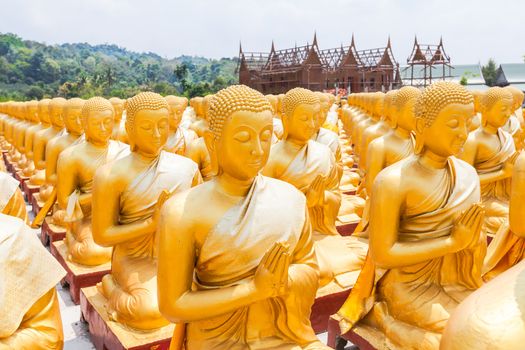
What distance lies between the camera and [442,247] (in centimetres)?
284

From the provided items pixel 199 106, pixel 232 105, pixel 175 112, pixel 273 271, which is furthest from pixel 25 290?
pixel 199 106

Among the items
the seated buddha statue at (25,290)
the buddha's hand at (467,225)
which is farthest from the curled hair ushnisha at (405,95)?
the seated buddha statue at (25,290)

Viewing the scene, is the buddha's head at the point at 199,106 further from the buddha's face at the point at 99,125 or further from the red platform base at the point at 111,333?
the red platform base at the point at 111,333

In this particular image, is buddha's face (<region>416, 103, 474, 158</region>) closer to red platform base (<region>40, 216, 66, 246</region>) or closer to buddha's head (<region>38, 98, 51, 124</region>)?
red platform base (<region>40, 216, 66, 246</region>)

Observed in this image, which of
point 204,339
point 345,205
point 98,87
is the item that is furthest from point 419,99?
point 98,87

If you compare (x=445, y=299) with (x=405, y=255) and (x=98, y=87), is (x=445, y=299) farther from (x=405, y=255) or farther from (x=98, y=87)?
(x=98, y=87)

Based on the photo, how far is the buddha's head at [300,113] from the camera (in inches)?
→ 164

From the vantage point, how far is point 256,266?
2.25 metres

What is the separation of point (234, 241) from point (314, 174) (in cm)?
226

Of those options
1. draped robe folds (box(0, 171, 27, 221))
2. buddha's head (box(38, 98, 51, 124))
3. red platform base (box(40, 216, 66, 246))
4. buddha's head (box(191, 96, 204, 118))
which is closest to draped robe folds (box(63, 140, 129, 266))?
red platform base (box(40, 216, 66, 246))

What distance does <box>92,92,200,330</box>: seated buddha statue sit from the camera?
3.38 metres

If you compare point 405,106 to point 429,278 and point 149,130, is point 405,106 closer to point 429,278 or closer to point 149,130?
point 429,278

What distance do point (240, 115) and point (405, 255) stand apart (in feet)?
4.46

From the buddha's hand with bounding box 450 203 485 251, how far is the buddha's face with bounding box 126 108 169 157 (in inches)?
78.8
